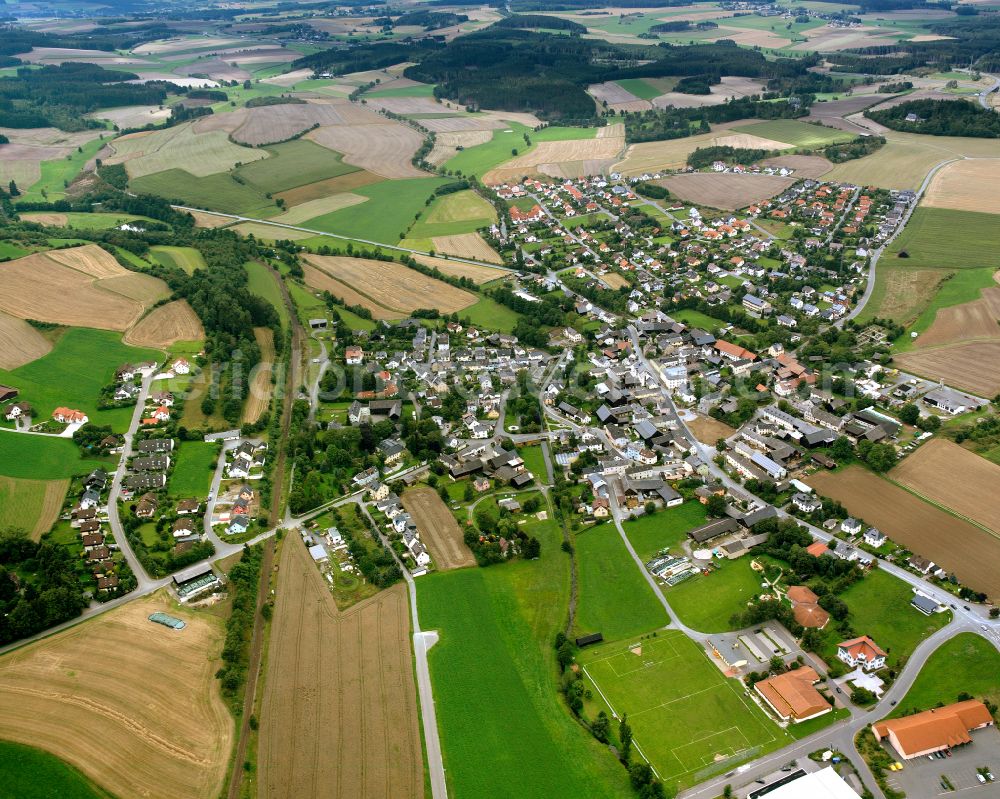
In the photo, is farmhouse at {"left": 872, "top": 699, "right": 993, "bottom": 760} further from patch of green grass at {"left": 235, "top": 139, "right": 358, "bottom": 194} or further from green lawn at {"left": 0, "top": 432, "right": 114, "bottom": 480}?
patch of green grass at {"left": 235, "top": 139, "right": 358, "bottom": 194}

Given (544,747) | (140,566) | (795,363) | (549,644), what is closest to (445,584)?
(549,644)

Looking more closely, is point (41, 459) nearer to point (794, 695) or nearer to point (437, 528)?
point (437, 528)

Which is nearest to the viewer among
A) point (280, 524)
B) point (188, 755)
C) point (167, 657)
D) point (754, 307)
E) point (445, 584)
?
point (188, 755)

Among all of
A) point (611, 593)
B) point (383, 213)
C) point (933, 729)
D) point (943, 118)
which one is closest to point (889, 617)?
point (933, 729)

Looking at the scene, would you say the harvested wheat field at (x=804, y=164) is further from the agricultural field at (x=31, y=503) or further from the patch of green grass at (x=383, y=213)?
the agricultural field at (x=31, y=503)

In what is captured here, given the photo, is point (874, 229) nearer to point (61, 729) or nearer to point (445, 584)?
point (445, 584)
